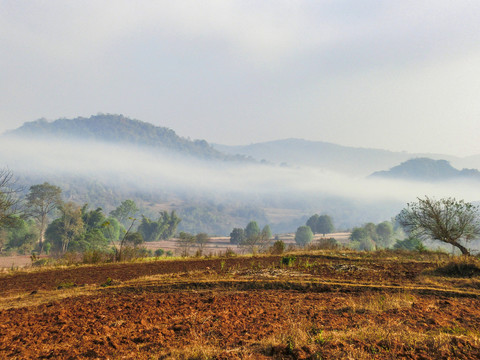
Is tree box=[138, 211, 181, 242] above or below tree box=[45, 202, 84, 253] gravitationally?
below

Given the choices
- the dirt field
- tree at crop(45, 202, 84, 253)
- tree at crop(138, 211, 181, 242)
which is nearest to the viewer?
the dirt field

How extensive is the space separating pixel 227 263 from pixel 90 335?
1601cm

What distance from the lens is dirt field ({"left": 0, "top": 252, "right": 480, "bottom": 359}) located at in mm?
5863

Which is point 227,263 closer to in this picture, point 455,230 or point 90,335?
point 90,335

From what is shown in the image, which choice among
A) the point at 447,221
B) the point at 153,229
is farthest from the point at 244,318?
the point at 153,229

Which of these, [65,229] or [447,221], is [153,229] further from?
[447,221]

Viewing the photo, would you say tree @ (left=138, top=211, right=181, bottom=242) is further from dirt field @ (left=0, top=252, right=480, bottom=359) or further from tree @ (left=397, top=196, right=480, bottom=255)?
dirt field @ (left=0, top=252, right=480, bottom=359)

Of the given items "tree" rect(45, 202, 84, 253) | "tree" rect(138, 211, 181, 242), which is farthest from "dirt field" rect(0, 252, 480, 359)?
"tree" rect(138, 211, 181, 242)

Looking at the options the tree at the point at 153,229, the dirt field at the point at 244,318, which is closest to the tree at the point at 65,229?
the tree at the point at 153,229

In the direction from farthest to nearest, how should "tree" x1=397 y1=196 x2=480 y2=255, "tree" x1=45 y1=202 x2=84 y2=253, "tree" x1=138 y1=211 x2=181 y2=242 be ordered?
"tree" x1=138 y1=211 x2=181 y2=242, "tree" x1=45 y1=202 x2=84 y2=253, "tree" x1=397 y1=196 x2=480 y2=255

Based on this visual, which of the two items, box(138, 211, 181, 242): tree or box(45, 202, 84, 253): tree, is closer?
box(45, 202, 84, 253): tree

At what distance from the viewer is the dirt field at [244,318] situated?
5.86m

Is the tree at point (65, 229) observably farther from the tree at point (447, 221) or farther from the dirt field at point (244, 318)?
the tree at point (447, 221)

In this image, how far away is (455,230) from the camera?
2856cm
